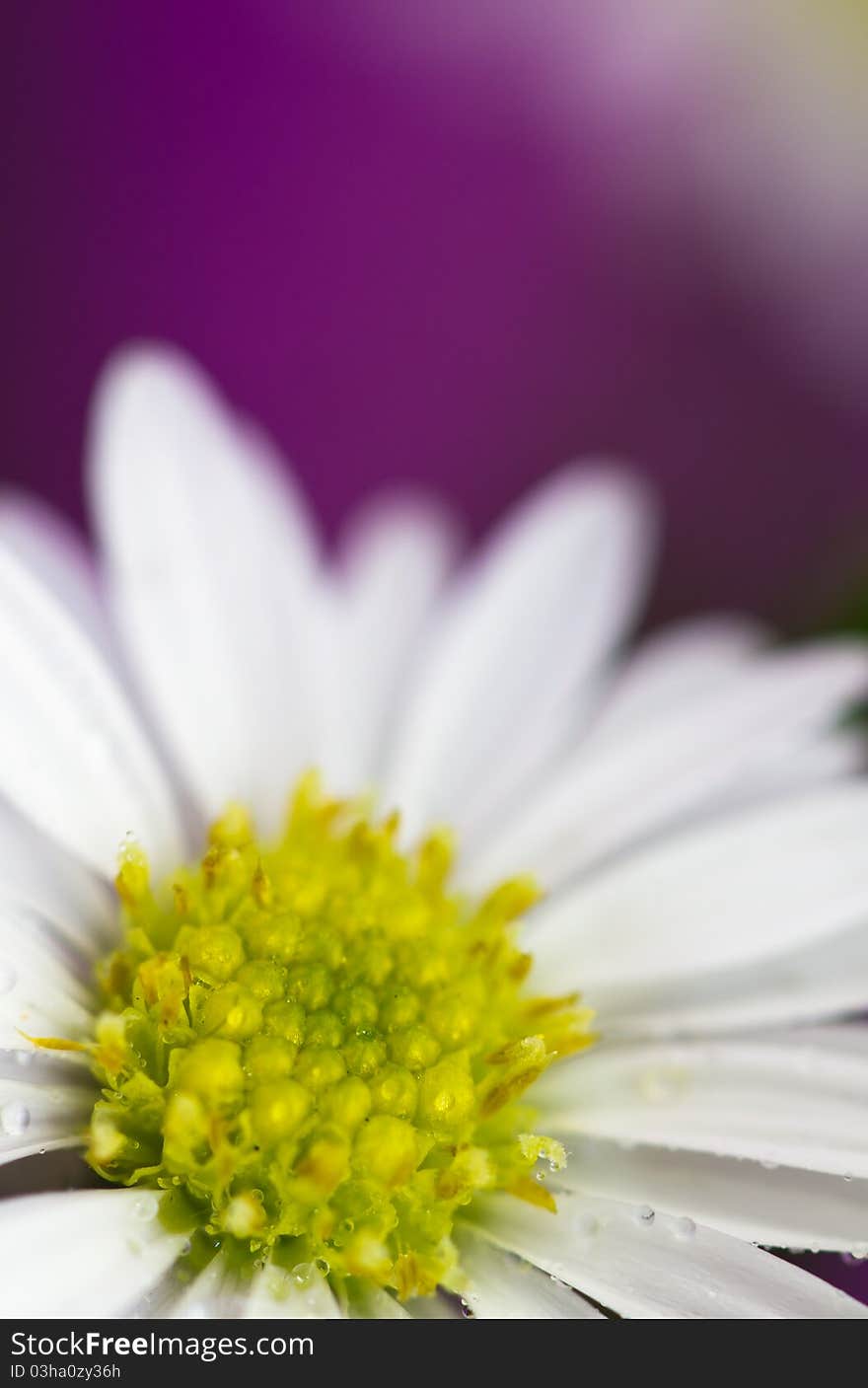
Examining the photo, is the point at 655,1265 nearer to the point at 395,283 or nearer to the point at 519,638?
the point at 519,638

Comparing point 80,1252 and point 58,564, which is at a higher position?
point 58,564

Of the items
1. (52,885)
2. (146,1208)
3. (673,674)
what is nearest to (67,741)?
(52,885)

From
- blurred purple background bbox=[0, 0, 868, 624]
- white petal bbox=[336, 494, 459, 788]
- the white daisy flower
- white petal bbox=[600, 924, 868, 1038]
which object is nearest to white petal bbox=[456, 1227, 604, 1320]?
the white daisy flower

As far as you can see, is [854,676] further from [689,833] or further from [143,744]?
[143,744]

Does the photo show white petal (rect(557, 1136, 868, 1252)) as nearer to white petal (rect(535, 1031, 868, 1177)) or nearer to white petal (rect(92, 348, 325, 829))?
white petal (rect(535, 1031, 868, 1177))

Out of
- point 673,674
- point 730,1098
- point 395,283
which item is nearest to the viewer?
point 730,1098
